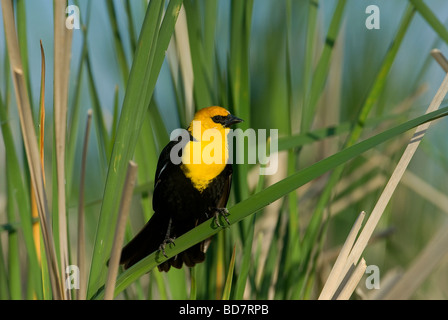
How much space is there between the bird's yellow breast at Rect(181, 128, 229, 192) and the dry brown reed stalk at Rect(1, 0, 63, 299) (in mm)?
621

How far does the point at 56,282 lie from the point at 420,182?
5.27 ft

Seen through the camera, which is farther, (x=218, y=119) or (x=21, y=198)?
(x=218, y=119)

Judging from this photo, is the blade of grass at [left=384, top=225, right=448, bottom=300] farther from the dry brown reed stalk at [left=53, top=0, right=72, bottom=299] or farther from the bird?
the dry brown reed stalk at [left=53, top=0, right=72, bottom=299]

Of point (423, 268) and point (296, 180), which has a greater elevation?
point (296, 180)

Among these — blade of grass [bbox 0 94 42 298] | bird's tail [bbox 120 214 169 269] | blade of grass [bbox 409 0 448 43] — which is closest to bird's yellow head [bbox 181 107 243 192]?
bird's tail [bbox 120 214 169 269]

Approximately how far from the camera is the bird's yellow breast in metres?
1.51

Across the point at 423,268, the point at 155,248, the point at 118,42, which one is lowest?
the point at 423,268

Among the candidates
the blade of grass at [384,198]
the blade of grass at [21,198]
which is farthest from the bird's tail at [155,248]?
the blade of grass at [384,198]

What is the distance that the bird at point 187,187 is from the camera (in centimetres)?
149

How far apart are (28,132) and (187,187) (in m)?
0.69

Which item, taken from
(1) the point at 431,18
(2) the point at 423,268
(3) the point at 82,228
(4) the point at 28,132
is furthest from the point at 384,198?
(4) the point at 28,132

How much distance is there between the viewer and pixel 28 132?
Result: 94 cm

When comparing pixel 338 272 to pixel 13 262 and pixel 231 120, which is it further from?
pixel 13 262

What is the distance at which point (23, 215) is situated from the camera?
1.23 m
